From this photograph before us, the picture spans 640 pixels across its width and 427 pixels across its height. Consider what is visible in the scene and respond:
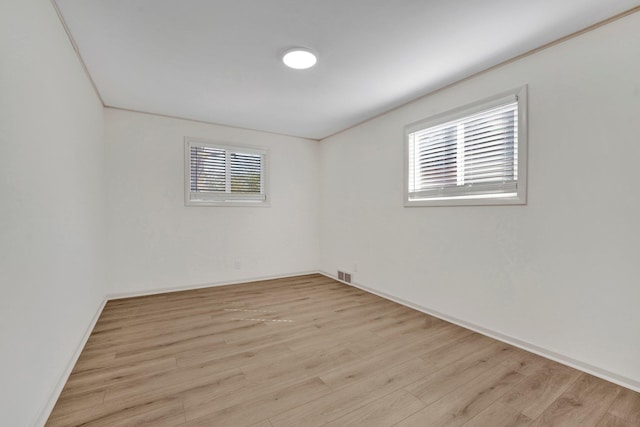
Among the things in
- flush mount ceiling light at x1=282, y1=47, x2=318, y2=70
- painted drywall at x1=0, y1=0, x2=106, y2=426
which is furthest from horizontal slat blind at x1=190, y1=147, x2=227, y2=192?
flush mount ceiling light at x1=282, y1=47, x2=318, y2=70

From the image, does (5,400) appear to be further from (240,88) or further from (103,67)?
(240,88)

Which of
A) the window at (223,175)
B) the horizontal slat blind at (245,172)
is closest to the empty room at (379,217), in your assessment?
the window at (223,175)

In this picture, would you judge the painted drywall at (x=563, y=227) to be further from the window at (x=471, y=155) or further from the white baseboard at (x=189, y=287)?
the white baseboard at (x=189, y=287)

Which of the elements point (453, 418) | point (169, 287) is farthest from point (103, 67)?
point (453, 418)

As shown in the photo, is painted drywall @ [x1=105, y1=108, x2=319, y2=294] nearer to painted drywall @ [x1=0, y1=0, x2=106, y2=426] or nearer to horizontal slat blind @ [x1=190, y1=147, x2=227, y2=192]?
horizontal slat blind @ [x1=190, y1=147, x2=227, y2=192]

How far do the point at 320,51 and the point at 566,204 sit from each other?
7.75 ft

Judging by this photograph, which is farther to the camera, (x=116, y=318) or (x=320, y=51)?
(x=116, y=318)

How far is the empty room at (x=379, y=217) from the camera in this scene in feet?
5.27

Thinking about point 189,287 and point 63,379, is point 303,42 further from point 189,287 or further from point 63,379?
point 189,287

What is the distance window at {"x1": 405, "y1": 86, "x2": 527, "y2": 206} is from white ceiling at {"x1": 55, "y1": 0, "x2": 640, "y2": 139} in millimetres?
416

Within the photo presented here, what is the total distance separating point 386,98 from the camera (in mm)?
3363

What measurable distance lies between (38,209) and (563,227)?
11.8 feet

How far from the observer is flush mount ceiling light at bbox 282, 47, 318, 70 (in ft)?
7.75

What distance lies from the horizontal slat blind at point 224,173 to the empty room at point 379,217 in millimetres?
638
